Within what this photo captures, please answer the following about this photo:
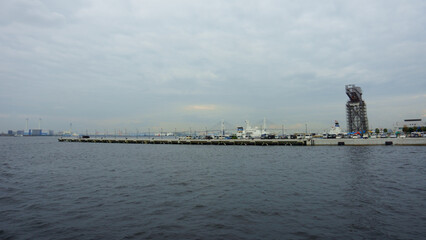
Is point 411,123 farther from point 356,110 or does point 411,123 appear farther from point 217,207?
point 217,207

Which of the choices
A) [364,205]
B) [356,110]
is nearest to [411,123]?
[356,110]

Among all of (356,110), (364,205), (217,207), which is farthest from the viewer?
(356,110)

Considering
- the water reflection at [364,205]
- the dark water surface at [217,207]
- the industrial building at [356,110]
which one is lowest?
the water reflection at [364,205]

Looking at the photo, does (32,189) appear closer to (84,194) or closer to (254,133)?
(84,194)

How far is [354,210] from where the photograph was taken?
13992mm

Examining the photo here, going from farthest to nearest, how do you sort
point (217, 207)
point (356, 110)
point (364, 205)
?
1. point (356, 110)
2. point (364, 205)
3. point (217, 207)

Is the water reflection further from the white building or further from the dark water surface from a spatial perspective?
the white building

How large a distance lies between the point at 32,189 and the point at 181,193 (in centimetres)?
1306

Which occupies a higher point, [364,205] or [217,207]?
[217,207]

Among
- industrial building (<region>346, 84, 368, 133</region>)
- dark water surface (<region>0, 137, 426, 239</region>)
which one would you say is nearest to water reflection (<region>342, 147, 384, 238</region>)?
dark water surface (<region>0, 137, 426, 239</region>)

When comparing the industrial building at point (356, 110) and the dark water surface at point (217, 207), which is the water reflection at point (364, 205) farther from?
the industrial building at point (356, 110)

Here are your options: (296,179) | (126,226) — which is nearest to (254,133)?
(296,179)

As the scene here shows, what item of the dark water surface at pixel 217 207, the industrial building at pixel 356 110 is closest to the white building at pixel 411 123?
the industrial building at pixel 356 110

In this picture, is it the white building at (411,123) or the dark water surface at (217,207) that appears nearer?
the dark water surface at (217,207)
